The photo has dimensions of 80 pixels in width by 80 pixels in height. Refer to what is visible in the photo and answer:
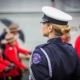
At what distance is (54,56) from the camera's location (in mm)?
1739

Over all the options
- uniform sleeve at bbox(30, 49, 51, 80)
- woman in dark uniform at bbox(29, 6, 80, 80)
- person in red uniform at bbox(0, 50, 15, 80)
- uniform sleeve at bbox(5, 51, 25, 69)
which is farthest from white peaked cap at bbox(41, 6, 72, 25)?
uniform sleeve at bbox(5, 51, 25, 69)

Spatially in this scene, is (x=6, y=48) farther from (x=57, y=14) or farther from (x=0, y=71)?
(x=57, y=14)

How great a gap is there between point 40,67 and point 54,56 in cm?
12

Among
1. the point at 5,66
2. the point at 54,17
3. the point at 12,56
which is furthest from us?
the point at 12,56

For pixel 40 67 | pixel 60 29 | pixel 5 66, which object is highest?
pixel 60 29

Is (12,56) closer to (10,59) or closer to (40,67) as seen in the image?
(10,59)

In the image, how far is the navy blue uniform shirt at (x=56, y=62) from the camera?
1704 mm

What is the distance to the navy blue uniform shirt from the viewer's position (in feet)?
5.59

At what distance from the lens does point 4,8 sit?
7.31 m

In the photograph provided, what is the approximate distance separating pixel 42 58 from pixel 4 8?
5771 mm

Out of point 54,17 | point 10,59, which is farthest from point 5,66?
point 54,17

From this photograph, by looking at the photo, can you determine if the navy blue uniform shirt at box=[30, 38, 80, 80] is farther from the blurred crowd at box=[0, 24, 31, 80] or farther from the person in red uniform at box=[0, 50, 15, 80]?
the blurred crowd at box=[0, 24, 31, 80]

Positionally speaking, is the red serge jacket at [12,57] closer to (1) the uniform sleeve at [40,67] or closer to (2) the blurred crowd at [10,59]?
(2) the blurred crowd at [10,59]

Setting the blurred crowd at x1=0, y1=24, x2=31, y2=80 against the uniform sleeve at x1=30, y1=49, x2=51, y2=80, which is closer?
the uniform sleeve at x1=30, y1=49, x2=51, y2=80
